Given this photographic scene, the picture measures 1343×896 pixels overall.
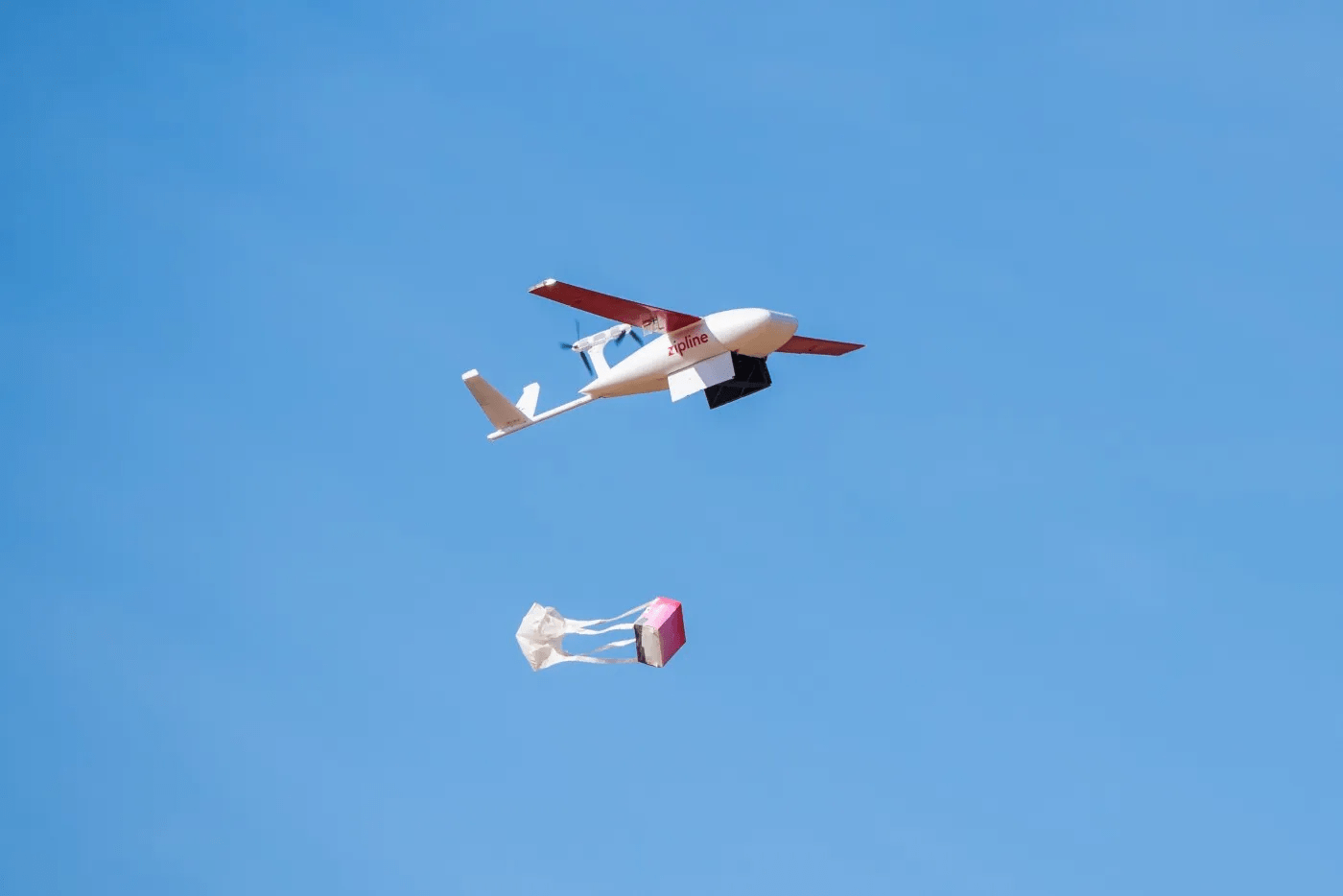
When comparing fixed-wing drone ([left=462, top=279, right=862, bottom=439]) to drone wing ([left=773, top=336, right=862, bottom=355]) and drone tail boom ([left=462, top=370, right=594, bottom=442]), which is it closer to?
drone tail boom ([left=462, top=370, right=594, bottom=442])

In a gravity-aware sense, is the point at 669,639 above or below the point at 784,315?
below

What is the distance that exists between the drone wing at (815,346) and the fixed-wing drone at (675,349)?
7.28m

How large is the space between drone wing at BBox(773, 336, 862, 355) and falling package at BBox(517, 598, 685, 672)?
48.3ft

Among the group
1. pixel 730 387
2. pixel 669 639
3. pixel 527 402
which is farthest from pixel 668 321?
pixel 669 639

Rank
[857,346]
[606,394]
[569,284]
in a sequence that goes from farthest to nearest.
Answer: [857,346] < [606,394] < [569,284]

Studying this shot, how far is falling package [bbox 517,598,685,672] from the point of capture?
59031 mm

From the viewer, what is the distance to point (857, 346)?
70.9 m

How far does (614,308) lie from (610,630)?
1238 centimetres

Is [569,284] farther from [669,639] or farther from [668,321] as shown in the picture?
[669,639]

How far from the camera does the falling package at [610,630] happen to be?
59.0 meters

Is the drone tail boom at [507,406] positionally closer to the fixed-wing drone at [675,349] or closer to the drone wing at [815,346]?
the fixed-wing drone at [675,349]

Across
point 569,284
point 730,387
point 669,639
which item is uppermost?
point 569,284

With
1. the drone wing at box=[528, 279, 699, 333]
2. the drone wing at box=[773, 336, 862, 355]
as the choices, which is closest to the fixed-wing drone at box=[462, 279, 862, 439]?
the drone wing at box=[528, 279, 699, 333]

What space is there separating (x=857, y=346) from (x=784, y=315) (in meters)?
10.6
